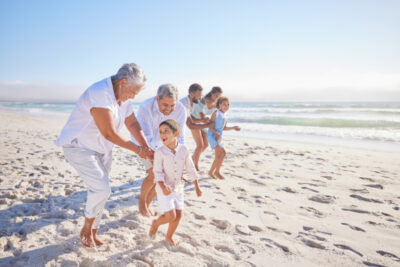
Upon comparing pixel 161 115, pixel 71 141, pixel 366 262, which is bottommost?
pixel 366 262

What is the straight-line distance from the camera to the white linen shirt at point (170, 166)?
2.44 m

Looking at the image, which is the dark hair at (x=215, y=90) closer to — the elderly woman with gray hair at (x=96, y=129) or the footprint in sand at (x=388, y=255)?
the elderly woman with gray hair at (x=96, y=129)

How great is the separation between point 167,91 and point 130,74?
624 mm

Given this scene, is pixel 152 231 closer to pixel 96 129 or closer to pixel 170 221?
pixel 170 221

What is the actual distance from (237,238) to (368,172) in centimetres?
422

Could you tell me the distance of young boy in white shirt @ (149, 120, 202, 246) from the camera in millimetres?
2385

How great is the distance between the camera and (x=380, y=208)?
140 inches

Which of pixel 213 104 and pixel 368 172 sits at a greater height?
pixel 213 104

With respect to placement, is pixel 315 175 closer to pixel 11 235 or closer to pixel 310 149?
pixel 310 149

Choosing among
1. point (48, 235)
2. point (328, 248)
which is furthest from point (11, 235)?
point (328, 248)

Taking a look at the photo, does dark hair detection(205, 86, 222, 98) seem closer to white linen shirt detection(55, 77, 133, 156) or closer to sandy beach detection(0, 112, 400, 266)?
sandy beach detection(0, 112, 400, 266)

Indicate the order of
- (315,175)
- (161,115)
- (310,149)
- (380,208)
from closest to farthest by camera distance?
(161,115) → (380,208) → (315,175) → (310,149)

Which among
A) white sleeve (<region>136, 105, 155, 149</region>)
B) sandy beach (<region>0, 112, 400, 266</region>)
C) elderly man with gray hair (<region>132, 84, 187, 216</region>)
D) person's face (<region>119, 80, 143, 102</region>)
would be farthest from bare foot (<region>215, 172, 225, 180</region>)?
person's face (<region>119, 80, 143, 102</region>)

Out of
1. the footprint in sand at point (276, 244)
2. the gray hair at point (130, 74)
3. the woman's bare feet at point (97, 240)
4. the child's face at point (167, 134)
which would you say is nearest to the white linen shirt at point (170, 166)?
the child's face at point (167, 134)
